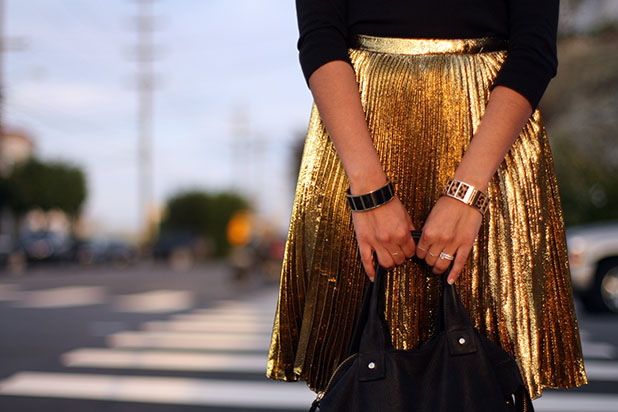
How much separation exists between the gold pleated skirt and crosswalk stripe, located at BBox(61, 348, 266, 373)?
4.17 metres

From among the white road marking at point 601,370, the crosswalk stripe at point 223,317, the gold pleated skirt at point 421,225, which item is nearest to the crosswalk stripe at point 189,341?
the crosswalk stripe at point 223,317

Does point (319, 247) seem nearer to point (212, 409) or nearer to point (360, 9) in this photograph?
point (360, 9)

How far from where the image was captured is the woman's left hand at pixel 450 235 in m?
1.23

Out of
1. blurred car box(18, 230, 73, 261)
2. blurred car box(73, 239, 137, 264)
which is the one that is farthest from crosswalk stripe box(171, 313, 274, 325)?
blurred car box(73, 239, 137, 264)

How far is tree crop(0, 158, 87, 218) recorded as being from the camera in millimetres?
37594

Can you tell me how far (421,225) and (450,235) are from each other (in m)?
0.13

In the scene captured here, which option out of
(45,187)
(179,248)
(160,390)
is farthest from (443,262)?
(179,248)

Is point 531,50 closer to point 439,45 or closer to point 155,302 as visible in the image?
point 439,45

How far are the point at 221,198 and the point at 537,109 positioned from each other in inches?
1915

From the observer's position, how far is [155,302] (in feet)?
38.7

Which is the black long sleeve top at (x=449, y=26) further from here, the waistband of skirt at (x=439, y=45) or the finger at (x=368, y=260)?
the finger at (x=368, y=260)

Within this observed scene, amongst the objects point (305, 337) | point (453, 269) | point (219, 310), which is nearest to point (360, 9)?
point (453, 269)

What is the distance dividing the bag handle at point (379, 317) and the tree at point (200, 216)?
153 feet

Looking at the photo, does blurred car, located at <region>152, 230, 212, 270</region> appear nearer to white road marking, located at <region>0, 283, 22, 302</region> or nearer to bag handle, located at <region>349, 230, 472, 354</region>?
white road marking, located at <region>0, 283, 22, 302</region>
